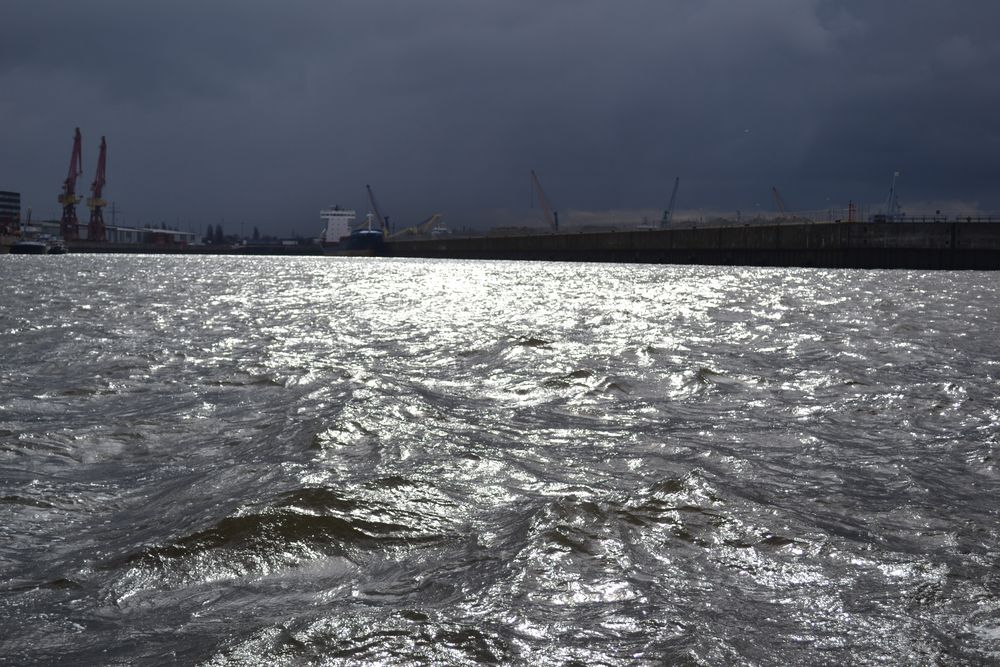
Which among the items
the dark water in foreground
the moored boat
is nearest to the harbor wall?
the dark water in foreground

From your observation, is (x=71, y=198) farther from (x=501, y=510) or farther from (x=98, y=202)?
(x=501, y=510)

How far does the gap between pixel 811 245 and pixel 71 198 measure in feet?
424

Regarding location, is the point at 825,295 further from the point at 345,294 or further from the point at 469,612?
the point at 469,612

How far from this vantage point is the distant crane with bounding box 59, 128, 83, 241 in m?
144

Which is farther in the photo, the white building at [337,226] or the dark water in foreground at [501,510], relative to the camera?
the white building at [337,226]

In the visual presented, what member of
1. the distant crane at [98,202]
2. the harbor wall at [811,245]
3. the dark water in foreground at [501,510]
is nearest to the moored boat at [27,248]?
the distant crane at [98,202]

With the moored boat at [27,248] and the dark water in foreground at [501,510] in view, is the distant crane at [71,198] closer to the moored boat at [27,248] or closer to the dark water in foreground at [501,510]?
the moored boat at [27,248]

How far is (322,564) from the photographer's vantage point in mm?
4391

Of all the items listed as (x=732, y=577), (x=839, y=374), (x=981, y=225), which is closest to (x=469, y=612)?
(x=732, y=577)

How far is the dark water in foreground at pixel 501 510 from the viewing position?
137 inches

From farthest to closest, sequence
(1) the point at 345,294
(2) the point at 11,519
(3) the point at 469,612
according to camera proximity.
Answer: (1) the point at 345,294, (2) the point at 11,519, (3) the point at 469,612

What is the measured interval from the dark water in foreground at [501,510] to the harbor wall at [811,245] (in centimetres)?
4751

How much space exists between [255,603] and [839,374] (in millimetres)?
8654

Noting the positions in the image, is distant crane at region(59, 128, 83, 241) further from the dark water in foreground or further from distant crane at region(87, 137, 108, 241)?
the dark water in foreground
